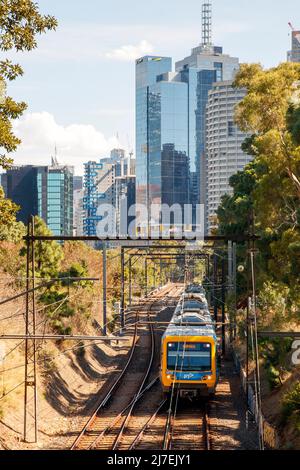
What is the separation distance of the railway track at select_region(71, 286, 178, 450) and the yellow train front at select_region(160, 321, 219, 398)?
1393 millimetres

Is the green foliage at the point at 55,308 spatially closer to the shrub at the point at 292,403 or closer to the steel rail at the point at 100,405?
the steel rail at the point at 100,405

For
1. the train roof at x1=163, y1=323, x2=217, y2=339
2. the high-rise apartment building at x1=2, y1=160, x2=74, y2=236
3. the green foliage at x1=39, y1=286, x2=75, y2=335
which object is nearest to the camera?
the train roof at x1=163, y1=323, x2=217, y2=339

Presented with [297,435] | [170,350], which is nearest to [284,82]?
[170,350]

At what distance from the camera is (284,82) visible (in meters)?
30.0

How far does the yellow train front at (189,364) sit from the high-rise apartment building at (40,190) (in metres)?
144

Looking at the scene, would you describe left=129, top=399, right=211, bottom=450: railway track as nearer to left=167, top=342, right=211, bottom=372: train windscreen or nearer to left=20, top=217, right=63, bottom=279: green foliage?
left=167, top=342, right=211, bottom=372: train windscreen

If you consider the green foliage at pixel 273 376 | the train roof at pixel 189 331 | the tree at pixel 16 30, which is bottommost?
the green foliage at pixel 273 376

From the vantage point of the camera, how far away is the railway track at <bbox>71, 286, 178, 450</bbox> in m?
21.0

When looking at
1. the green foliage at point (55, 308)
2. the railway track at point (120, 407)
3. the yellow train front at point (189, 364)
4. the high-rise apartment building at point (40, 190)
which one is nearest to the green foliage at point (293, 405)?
the railway track at point (120, 407)

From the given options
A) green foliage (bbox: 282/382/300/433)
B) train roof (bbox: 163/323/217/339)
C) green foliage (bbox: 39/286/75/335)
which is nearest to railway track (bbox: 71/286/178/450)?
train roof (bbox: 163/323/217/339)

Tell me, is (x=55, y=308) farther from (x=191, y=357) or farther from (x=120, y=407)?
(x=191, y=357)

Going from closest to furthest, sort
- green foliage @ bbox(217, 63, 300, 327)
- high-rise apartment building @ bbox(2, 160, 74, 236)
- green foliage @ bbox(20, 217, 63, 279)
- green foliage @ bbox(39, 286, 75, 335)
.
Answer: green foliage @ bbox(217, 63, 300, 327) < green foliage @ bbox(39, 286, 75, 335) < green foliage @ bbox(20, 217, 63, 279) < high-rise apartment building @ bbox(2, 160, 74, 236)

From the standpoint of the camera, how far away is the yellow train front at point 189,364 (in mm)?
25203
